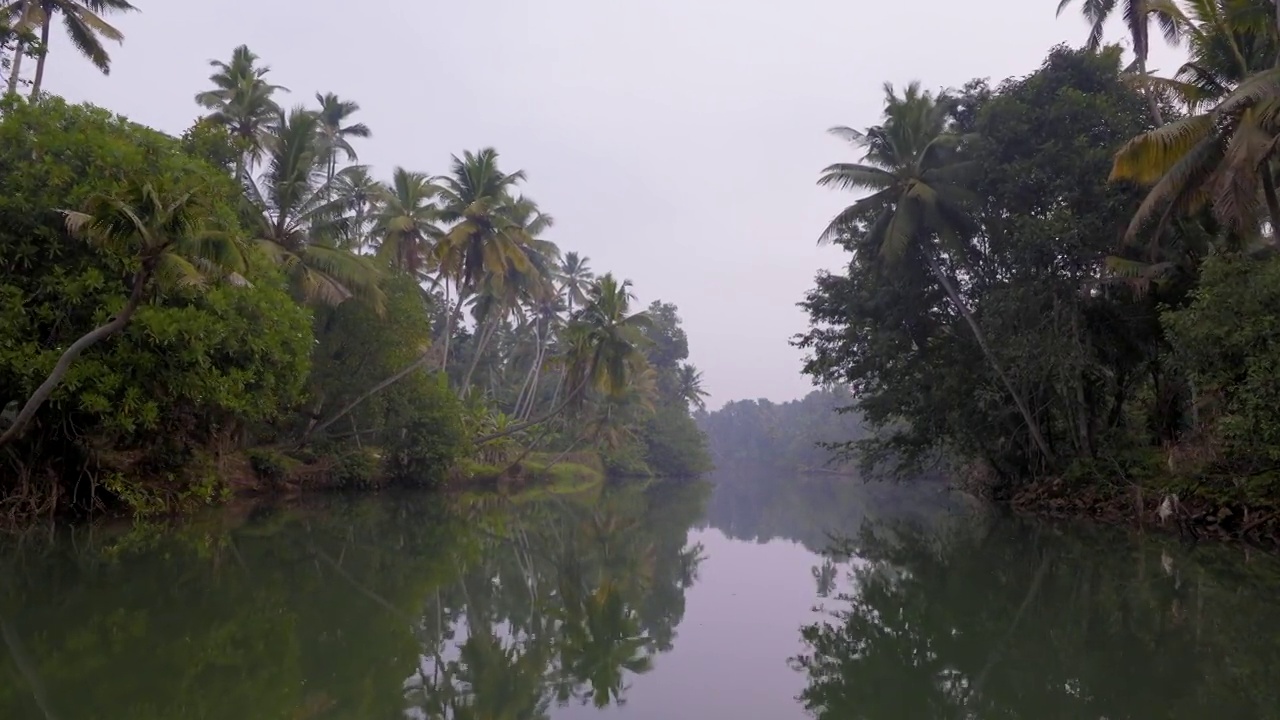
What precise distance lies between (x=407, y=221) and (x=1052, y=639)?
19755 mm

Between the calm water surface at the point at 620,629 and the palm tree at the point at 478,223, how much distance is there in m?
12.1

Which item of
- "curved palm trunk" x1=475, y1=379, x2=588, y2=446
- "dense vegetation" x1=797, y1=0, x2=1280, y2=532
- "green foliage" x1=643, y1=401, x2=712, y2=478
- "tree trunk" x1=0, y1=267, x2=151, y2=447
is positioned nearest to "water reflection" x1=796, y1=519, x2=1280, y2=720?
"dense vegetation" x1=797, y1=0, x2=1280, y2=532

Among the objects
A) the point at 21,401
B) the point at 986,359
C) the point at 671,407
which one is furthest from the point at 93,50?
the point at 671,407

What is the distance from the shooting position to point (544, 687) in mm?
4918

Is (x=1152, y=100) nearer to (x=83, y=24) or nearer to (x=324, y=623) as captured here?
(x=324, y=623)

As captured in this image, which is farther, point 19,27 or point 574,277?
point 574,277

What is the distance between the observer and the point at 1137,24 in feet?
52.5

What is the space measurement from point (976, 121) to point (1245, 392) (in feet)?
28.2

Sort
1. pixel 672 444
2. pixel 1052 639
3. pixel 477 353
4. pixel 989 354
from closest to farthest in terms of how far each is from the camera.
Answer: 1. pixel 1052 639
2. pixel 989 354
3. pixel 477 353
4. pixel 672 444

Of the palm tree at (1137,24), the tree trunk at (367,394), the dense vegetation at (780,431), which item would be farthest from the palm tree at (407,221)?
the dense vegetation at (780,431)

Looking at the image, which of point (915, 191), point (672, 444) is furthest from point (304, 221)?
point (672, 444)

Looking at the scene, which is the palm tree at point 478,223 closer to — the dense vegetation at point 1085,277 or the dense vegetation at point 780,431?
the dense vegetation at point 1085,277

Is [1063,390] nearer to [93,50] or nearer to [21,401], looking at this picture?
[21,401]

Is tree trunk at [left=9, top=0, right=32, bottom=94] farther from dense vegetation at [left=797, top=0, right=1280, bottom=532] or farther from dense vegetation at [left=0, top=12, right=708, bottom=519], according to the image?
dense vegetation at [left=797, top=0, right=1280, bottom=532]
